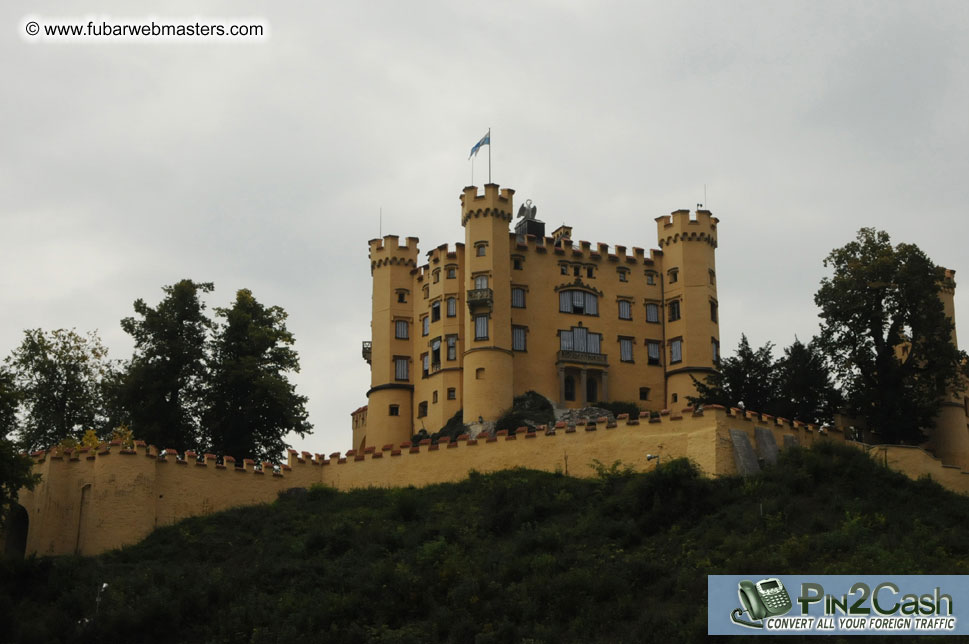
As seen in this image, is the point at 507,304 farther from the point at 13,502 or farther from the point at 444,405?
the point at 13,502

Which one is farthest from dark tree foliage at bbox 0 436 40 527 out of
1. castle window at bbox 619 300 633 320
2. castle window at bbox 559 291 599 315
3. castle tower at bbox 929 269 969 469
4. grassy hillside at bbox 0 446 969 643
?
castle window at bbox 619 300 633 320

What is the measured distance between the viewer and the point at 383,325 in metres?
77.1

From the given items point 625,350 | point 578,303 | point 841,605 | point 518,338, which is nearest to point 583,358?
point 625,350

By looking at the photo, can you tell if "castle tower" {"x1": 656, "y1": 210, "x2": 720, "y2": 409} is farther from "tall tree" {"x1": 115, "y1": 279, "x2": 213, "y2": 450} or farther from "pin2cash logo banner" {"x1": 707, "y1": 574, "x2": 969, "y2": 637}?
"pin2cash logo banner" {"x1": 707, "y1": 574, "x2": 969, "y2": 637}

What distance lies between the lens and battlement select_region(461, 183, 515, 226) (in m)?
74.4

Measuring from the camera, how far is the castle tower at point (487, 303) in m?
71.6

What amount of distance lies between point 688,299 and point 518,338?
9.74 metres

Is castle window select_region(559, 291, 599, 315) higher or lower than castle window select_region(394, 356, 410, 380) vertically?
higher

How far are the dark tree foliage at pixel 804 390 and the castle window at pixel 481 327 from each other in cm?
1940

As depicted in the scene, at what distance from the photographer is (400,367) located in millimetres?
76688

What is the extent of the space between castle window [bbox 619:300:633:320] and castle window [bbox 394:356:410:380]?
40.2ft

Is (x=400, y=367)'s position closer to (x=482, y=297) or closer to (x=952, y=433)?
(x=482, y=297)

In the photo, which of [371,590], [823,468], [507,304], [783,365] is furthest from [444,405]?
[371,590]

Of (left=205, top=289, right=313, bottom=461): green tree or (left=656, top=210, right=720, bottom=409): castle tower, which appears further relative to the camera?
(left=656, top=210, right=720, bottom=409): castle tower
